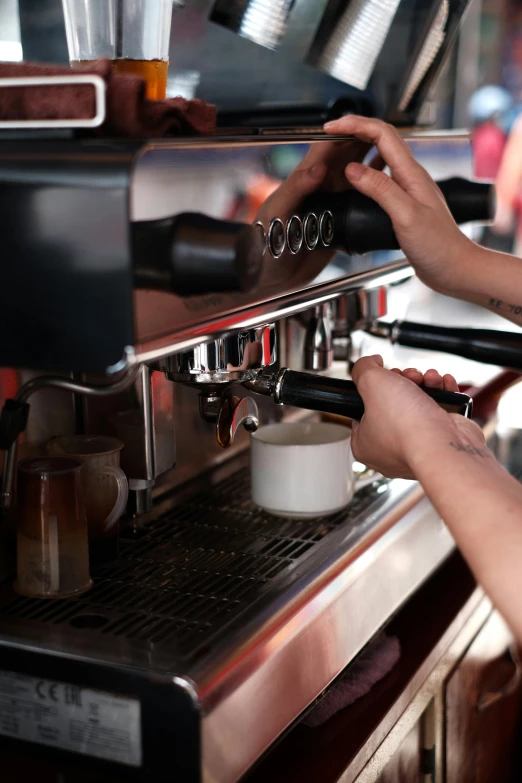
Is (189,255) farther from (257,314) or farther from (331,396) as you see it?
(331,396)

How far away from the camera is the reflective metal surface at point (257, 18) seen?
106 cm

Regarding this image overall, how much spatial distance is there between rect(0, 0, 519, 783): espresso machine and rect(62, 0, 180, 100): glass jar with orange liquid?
10 cm

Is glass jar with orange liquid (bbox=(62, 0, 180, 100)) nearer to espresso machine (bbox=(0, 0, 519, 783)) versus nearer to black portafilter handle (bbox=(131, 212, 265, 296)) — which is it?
espresso machine (bbox=(0, 0, 519, 783))

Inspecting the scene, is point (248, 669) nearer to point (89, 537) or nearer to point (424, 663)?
point (89, 537)

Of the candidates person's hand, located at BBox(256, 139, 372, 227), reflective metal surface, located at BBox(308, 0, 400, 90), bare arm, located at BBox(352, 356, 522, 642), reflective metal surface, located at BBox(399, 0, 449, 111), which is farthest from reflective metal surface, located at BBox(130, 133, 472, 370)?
reflective metal surface, located at BBox(399, 0, 449, 111)

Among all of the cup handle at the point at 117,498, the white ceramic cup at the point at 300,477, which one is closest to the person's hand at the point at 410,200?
the white ceramic cup at the point at 300,477

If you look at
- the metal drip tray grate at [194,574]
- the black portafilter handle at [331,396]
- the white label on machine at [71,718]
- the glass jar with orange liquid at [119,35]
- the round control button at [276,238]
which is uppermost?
the glass jar with orange liquid at [119,35]

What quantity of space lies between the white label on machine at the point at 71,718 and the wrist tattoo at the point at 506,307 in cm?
64

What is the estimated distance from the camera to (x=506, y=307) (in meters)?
1.13

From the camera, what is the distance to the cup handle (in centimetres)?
94

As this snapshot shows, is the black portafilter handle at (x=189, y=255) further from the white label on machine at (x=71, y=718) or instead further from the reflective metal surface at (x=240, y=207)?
the white label on machine at (x=71, y=718)

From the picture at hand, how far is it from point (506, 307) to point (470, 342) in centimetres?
12

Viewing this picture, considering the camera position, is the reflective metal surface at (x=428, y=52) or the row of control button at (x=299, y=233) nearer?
the row of control button at (x=299, y=233)

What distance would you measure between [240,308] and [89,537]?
1.03 feet
